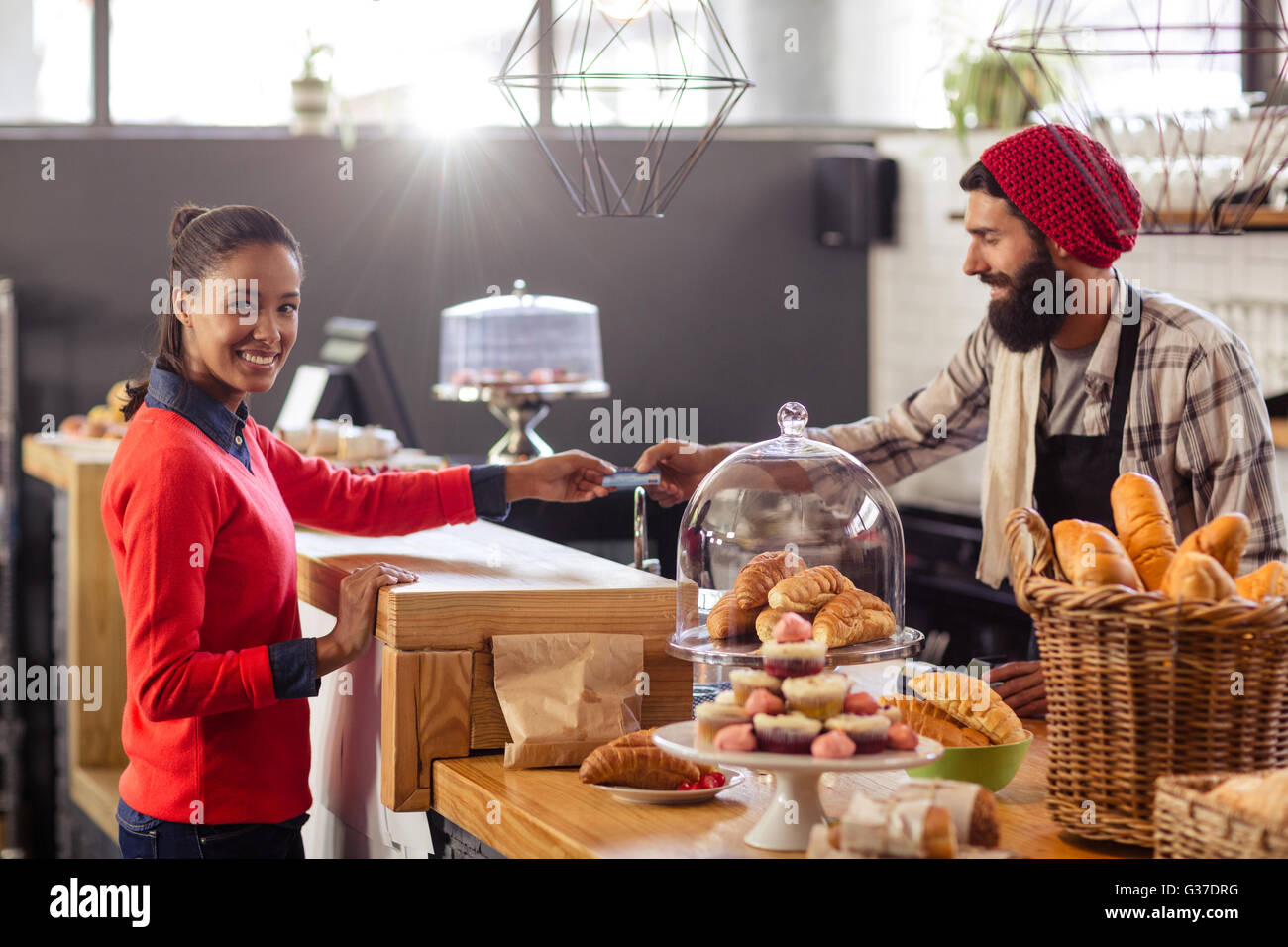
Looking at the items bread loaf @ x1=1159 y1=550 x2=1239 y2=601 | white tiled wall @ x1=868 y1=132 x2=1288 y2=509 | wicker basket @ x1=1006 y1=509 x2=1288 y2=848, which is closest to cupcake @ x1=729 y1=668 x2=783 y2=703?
wicker basket @ x1=1006 y1=509 x2=1288 y2=848

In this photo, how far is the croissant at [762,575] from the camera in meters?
1.92

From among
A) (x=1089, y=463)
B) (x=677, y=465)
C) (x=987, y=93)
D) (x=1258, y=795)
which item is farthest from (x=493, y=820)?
(x=987, y=93)

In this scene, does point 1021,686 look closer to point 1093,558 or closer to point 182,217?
point 1093,558

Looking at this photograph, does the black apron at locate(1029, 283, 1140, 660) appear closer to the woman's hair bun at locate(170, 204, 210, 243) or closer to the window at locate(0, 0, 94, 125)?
the woman's hair bun at locate(170, 204, 210, 243)

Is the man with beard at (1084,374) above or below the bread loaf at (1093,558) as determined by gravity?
above

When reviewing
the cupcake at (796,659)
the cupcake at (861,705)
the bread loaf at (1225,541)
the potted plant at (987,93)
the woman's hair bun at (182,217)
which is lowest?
the cupcake at (861,705)

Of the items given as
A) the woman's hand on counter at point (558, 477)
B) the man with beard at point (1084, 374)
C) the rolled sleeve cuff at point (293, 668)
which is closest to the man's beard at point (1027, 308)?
the man with beard at point (1084, 374)

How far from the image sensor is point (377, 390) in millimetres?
4582

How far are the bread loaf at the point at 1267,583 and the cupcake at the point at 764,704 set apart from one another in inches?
18.8

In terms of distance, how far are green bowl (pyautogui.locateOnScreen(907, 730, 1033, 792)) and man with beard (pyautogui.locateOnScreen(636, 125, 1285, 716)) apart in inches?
A: 27.3

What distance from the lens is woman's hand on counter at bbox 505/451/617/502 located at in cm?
238

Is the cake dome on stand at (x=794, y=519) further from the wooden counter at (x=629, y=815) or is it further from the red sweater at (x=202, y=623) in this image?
the red sweater at (x=202, y=623)
